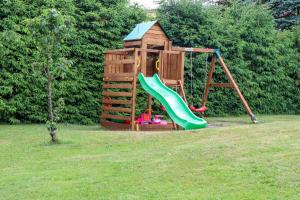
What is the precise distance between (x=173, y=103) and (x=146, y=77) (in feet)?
3.75

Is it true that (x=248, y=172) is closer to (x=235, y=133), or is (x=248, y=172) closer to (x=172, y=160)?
(x=172, y=160)

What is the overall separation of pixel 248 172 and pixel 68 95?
8405 millimetres

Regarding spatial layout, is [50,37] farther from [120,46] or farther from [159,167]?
[120,46]

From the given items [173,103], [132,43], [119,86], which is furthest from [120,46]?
[173,103]

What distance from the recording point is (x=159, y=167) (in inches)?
256

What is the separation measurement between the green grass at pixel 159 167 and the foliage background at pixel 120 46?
3.19 metres

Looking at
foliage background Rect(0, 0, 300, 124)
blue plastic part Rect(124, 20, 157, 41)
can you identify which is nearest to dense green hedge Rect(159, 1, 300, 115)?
foliage background Rect(0, 0, 300, 124)

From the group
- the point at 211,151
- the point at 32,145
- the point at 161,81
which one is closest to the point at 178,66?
the point at 161,81

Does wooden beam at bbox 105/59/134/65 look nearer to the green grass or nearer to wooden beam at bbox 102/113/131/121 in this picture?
→ wooden beam at bbox 102/113/131/121

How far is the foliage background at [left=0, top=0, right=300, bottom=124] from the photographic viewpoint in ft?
42.2

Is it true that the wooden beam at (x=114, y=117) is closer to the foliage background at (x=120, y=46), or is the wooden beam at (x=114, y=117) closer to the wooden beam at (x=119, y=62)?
the foliage background at (x=120, y=46)

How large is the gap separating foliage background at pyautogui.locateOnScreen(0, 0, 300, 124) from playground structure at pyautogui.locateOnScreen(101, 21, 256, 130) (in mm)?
878

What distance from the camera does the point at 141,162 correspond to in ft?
22.5

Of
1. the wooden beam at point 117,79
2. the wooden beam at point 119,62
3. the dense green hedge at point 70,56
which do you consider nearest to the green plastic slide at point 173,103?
the wooden beam at point 117,79
